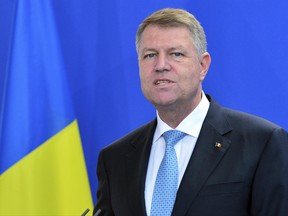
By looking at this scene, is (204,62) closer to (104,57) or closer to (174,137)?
(174,137)

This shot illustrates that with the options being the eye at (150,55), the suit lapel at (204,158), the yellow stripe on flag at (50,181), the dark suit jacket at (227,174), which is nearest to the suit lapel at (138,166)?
the dark suit jacket at (227,174)

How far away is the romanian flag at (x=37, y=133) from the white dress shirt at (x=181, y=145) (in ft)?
2.12

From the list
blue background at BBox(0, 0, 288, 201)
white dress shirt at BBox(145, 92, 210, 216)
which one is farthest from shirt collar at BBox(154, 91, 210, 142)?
blue background at BBox(0, 0, 288, 201)

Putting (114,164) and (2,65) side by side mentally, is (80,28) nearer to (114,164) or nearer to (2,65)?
(2,65)

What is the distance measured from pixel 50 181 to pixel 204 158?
899mm

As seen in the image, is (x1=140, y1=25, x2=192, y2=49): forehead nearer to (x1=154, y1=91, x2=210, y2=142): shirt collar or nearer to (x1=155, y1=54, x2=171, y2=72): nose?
(x1=155, y1=54, x2=171, y2=72): nose

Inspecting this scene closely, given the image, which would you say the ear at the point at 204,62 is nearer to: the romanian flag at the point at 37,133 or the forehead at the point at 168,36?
the forehead at the point at 168,36

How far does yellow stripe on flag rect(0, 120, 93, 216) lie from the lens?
2.35 metres

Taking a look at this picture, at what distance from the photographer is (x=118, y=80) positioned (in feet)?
8.20

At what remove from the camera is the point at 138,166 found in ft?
6.00

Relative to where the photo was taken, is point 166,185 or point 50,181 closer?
point 166,185

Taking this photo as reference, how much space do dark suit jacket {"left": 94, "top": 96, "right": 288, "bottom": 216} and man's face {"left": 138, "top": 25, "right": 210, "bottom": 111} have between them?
11cm

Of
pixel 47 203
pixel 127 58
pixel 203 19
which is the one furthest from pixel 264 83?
pixel 47 203

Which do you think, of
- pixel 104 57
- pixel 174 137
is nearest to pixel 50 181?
pixel 104 57
